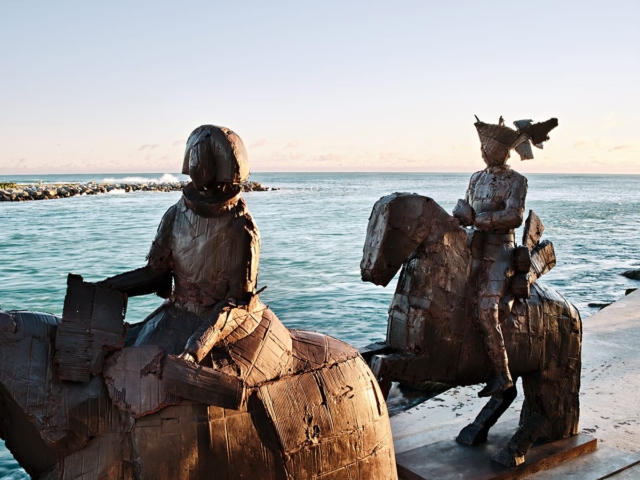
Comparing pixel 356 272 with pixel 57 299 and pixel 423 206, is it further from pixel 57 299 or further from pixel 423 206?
pixel 423 206

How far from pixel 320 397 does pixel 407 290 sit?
66.7 inches

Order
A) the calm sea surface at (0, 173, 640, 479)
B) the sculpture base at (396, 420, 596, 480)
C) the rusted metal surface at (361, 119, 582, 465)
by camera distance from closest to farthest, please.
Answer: the rusted metal surface at (361, 119, 582, 465) < the sculpture base at (396, 420, 596, 480) < the calm sea surface at (0, 173, 640, 479)

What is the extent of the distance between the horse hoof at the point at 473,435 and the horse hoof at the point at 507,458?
1.01ft

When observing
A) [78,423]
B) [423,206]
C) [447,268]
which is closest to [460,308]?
[447,268]

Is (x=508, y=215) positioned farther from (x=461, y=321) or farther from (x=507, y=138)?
(x=461, y=321)

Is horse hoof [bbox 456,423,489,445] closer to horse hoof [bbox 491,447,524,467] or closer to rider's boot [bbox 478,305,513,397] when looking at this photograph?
horse hoof [bbox 491,447,524,467]

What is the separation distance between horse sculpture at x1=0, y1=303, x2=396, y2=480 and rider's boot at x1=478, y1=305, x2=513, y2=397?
2.00 m

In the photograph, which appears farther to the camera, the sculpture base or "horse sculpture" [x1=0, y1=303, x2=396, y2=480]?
the sculpture base

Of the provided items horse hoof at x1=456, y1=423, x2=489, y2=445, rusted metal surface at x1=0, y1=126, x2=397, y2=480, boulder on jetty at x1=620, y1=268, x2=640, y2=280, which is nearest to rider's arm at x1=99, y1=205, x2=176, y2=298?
rusted metal surface at x1=0, y1=126, x2=397, y2=480

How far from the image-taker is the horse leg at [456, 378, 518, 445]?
563 centimetres

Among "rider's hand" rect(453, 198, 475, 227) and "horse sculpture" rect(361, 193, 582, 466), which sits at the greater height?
"rider's hand" rect(453, 198, 475, 227)

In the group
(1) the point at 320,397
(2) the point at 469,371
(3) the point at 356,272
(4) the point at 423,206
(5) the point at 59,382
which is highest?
(4) the point at 423,206

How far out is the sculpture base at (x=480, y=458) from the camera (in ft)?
16.8

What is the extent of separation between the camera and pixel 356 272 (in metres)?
16.6
